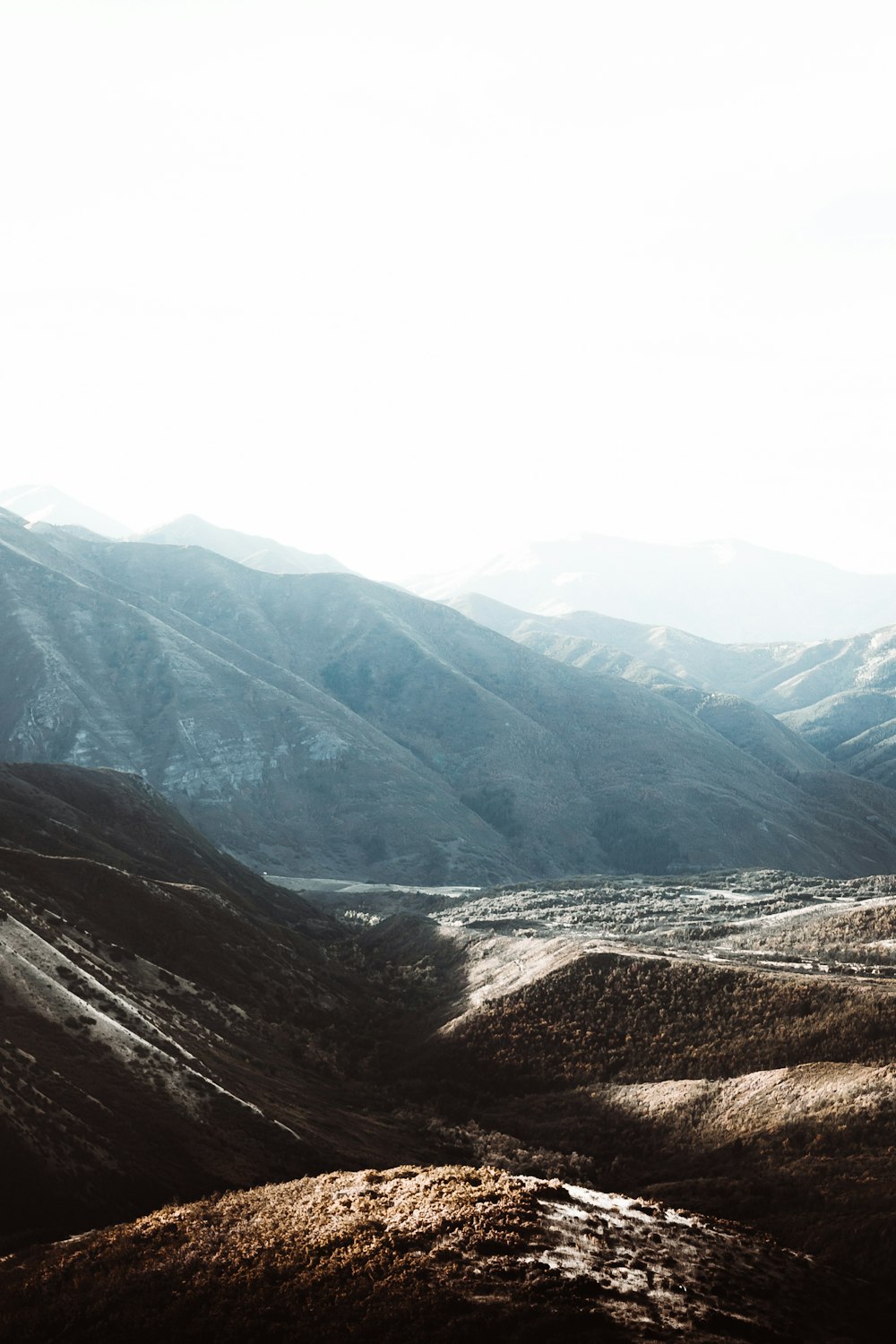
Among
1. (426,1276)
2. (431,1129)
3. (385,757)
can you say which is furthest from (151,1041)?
(385,757)

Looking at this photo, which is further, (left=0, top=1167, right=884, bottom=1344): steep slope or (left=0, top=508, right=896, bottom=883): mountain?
(left=0, top=508, right=896, bottom=883): mountain

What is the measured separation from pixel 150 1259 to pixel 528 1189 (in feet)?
29.9

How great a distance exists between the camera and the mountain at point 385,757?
133000 mm

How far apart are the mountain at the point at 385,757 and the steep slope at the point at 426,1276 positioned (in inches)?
3949

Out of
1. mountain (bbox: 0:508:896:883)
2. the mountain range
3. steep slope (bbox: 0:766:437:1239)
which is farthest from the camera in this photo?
mountain (bbox: 0:508:896:883)

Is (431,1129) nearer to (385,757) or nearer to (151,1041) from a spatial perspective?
(151,1041)

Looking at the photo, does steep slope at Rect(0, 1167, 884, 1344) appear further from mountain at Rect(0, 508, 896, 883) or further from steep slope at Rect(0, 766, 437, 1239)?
mountain at Rect(0, 508, 896, 883)

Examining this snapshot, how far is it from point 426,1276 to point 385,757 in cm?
13302

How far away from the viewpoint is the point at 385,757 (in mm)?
149750

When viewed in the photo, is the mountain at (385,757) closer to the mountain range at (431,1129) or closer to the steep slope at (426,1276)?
the mountain range at (431,1129)

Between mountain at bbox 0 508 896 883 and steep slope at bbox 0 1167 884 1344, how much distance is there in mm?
100313

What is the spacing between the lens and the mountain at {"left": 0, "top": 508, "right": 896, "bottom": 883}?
436 feet

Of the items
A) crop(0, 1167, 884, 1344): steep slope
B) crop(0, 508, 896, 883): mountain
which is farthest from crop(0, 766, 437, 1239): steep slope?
crop(0, 508, 896, 883): mountain

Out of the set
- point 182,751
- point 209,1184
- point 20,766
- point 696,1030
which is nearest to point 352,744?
point 182,751
